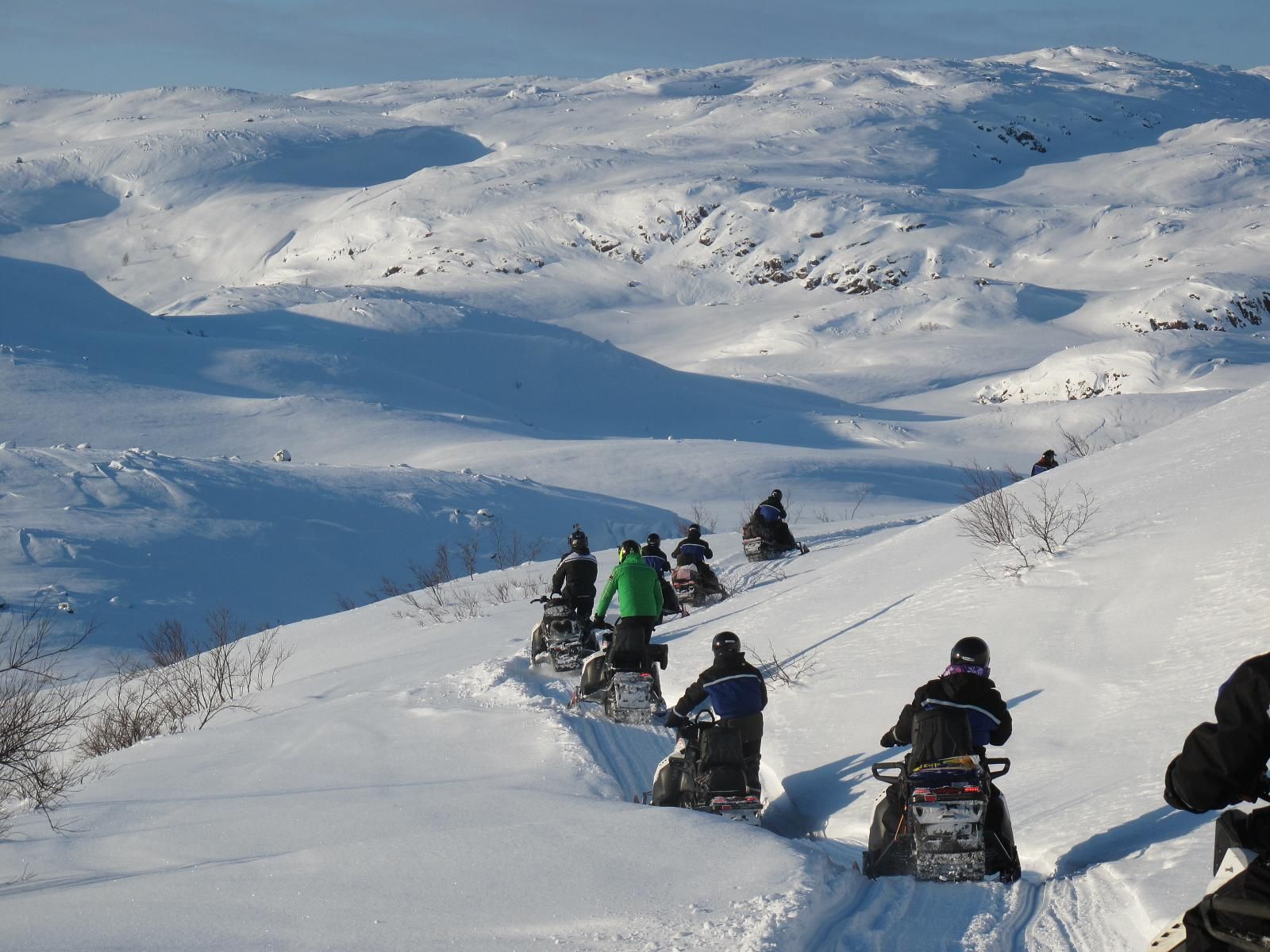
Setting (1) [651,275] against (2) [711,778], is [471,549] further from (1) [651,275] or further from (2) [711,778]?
(1) [651,275]

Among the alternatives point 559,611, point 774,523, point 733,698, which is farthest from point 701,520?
point 733,698

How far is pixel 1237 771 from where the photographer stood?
9.42 ft

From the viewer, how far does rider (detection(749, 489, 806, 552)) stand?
17.1 meters

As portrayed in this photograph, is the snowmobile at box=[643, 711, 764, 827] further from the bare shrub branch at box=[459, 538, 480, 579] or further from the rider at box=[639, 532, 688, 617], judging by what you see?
the bare shrub branch at box=[459, 538, 480, 579]

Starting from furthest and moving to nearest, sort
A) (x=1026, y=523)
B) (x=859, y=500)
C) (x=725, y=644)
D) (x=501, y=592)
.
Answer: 1. (x=859, y=500)
2. (x=501, y=592)
3. (x=1026, y=523)
4. (x=725, y=644)

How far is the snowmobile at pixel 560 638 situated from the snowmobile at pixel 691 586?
10.9ft

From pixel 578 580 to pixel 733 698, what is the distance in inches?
194

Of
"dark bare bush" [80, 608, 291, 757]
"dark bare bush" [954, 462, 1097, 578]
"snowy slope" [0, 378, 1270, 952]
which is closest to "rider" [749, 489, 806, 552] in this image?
"dark bare bush" [954, 462, 1097, 578]

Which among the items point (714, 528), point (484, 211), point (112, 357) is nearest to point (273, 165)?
point (484, 211)

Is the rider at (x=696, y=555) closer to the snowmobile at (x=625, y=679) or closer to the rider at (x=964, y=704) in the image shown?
the snowmobile at (x=625, y=679)

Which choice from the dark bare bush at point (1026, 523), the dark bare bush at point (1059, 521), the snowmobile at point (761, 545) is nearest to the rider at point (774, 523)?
the snowmobile at point (761, 545)

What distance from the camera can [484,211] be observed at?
334 feet

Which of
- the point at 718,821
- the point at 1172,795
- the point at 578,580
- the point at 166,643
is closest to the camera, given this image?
the point at 1172,795

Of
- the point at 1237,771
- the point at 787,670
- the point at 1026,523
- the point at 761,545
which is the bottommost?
the point at 761,545
